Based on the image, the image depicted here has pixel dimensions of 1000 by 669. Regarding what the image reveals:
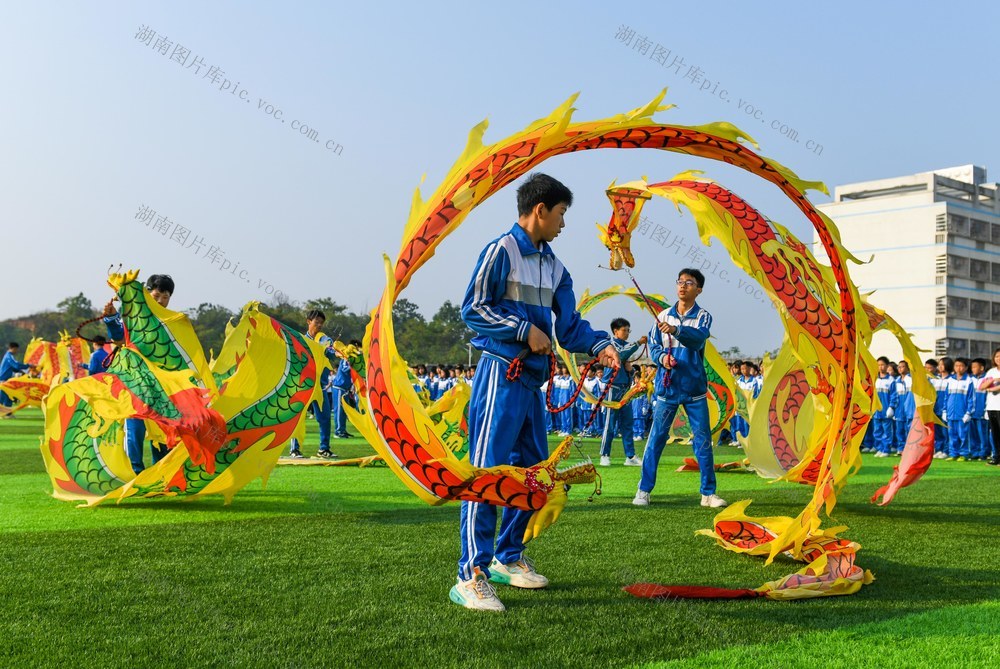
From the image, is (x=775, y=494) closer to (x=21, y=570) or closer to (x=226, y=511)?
(x=226, y=511)

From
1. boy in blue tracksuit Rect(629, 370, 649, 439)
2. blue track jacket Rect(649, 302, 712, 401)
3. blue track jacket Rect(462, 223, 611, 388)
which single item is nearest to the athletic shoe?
blue track jacket Rect(462, 223, 611, 388)

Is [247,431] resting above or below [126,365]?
below

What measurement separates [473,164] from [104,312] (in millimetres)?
4686

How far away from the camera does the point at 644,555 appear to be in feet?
17.4

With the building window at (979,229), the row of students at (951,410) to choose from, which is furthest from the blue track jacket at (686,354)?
the building window at (979,229)

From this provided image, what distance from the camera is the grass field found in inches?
134

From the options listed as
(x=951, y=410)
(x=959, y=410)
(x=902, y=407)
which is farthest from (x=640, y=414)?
(x=959, y=410)

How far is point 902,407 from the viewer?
15133 millimetres

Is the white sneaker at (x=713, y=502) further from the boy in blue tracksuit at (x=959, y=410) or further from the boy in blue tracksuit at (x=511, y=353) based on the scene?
the boy in blue tracksuit at (x=959, y=410)

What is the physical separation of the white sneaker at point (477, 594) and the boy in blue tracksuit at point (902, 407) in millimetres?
12823

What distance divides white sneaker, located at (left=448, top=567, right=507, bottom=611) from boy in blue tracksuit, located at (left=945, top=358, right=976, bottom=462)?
12.5 m

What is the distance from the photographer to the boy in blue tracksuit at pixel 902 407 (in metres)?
15.0

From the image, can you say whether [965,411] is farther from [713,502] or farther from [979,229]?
A: [979,229]

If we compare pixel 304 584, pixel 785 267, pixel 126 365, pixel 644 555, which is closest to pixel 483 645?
pixel 304 584
